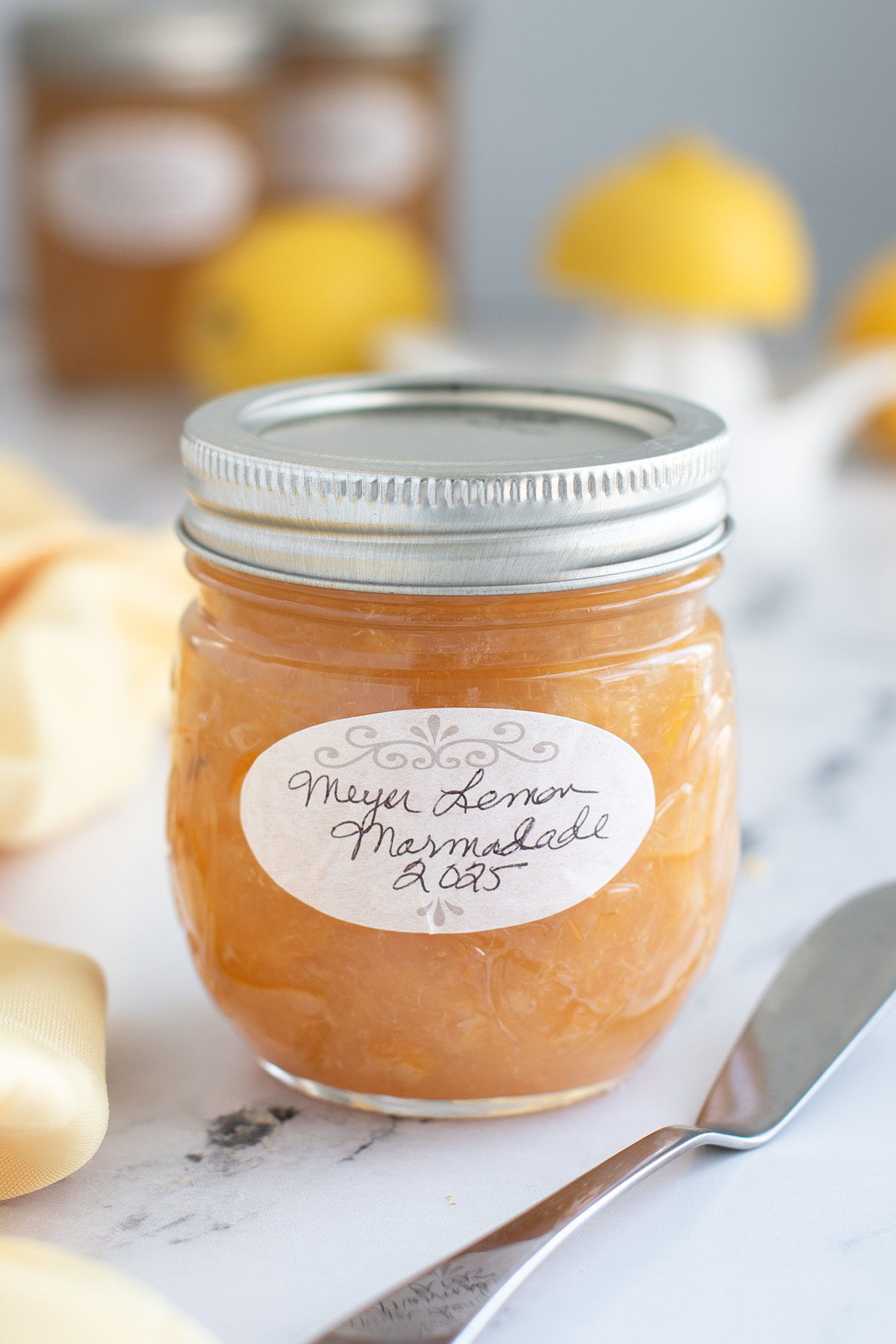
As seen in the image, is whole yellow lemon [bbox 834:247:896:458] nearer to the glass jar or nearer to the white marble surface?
the white marble surface

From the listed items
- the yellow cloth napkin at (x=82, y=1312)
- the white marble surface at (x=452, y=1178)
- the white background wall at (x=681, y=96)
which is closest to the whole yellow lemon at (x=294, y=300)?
the white background wall at (x=681, y=96)

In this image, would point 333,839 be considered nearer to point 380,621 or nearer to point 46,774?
point 380,621

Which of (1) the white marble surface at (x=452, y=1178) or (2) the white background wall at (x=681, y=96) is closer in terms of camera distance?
(1) the white marble surface at (x=452, y=1178)

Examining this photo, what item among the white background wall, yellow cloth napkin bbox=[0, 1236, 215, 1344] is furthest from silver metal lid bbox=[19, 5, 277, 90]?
yellow cloth napkin bbox=[0, 1236, 215, 1344]

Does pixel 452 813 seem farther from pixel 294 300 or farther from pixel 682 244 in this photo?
pixel 294 300

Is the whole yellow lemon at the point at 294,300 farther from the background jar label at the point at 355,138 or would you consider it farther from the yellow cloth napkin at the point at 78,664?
the yellow cloth napkin at the point at 78,664

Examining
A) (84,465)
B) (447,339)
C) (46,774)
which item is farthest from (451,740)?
(447,339)
